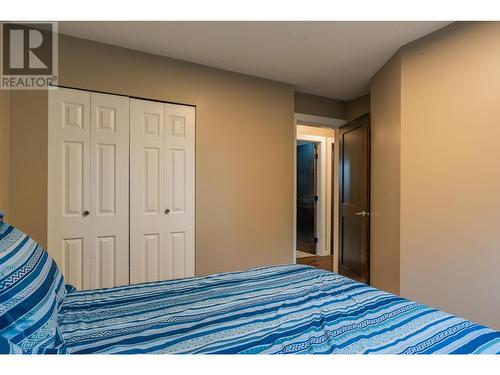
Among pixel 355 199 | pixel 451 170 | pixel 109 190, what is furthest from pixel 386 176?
pixel 109 190

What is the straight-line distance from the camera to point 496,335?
96 centimetres

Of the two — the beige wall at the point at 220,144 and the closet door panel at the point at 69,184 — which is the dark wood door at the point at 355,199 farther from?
the closet door panel at the point at 69,184

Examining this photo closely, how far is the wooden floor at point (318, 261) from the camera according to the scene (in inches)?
182

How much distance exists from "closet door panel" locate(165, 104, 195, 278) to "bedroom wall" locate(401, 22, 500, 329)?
1927 mm

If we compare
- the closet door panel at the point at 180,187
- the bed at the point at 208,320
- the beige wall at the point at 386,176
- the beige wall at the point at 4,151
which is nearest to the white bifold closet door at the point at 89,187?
the beige wall at the point at 4,151

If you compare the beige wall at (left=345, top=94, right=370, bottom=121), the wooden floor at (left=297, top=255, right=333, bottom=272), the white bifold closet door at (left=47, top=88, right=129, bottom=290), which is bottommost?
the wooden floor at (left=297, top=255, right=333, bottom=272)

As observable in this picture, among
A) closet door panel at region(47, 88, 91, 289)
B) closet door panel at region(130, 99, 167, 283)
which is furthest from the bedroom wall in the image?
closet door panel at region(47, 88, 91, 289)

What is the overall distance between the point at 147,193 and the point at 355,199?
2.39 meters

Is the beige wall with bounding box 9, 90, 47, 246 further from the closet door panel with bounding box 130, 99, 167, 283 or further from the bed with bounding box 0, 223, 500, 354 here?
the bed with bounding box 0, 223, 500, 354

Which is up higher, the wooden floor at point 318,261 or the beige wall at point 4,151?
the beige wall at point 4,151

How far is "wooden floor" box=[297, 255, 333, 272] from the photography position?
15.2ft

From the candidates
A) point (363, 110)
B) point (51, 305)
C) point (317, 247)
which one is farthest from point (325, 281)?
point (317, 247)

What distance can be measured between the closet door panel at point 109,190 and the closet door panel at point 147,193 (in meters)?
0.06

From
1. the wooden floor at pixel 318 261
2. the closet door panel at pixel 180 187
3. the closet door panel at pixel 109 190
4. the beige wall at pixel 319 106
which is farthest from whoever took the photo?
the wooden floor at pixel 318 261
